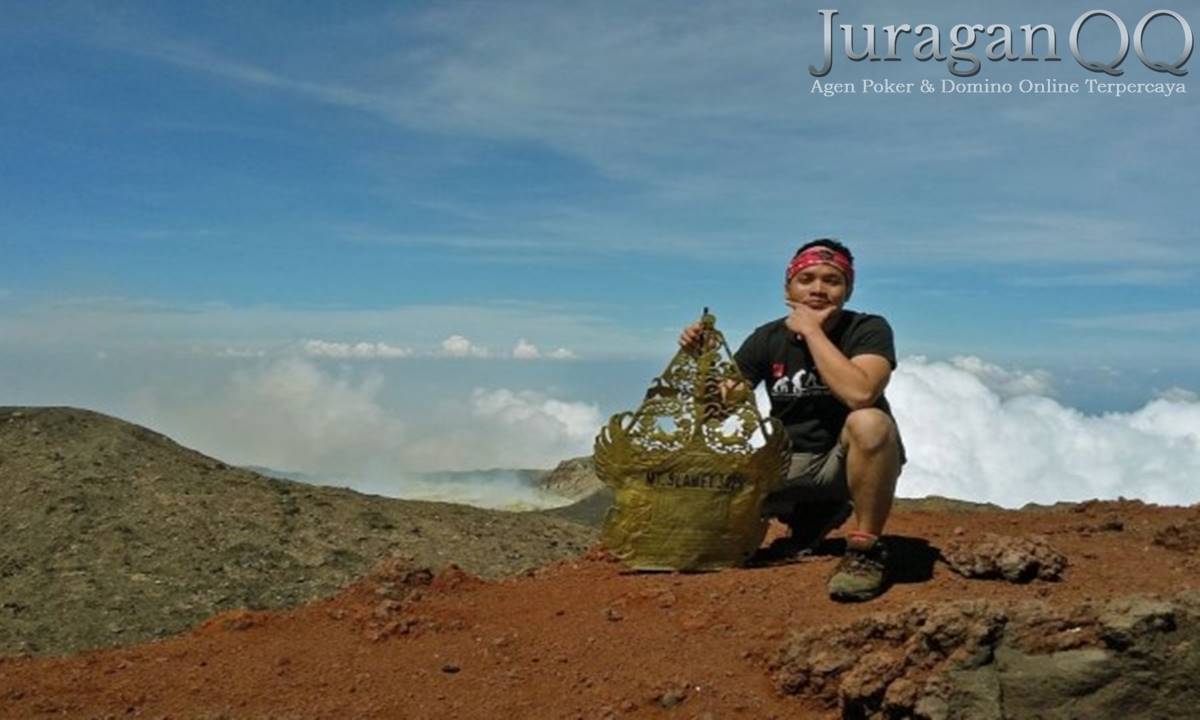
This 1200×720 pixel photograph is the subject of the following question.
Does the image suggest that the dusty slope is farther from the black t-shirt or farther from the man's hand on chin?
the man's hand on chin

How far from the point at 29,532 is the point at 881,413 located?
7160mm

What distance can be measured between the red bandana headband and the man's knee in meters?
0.81

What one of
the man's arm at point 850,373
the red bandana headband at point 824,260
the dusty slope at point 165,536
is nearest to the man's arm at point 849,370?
the man's arm at point 850,373

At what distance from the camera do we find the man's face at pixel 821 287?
6.12 m

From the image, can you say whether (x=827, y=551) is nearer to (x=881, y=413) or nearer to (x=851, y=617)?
(x=881, y=413)

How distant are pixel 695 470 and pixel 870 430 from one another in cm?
108

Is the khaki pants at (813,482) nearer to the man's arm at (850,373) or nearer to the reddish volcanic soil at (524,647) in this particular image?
the reddish volcanic soil at (524,647)

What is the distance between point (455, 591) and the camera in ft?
21.3

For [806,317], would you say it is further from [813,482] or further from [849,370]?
[813,482]

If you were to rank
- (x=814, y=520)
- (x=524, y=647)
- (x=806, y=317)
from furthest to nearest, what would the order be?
1. (x=814, y=520)
2. (x=806, y=317)
3. (x=524, y=647)

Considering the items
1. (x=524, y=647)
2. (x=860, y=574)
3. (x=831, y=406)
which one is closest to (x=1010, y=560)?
(x=860, y=574)

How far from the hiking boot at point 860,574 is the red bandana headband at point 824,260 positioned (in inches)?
57.4

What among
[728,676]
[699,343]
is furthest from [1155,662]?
[699,343]

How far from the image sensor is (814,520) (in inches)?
265
